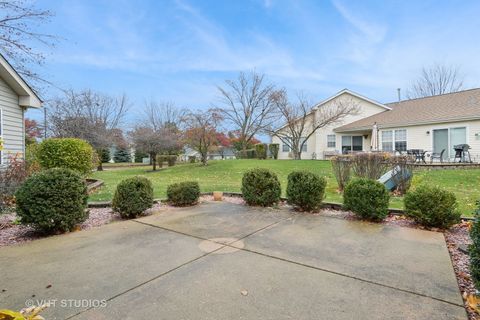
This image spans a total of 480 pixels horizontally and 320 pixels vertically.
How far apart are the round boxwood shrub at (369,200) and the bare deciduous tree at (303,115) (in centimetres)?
1806

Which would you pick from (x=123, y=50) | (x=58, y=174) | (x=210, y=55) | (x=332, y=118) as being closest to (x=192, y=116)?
(x=210, y=55)

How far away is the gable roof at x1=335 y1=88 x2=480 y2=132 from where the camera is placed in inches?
584

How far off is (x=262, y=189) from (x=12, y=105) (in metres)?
8.40

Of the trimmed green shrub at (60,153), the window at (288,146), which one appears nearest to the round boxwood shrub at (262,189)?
the trimmed green shrub at (60,153)

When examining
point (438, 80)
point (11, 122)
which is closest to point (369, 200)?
point (11, 122)

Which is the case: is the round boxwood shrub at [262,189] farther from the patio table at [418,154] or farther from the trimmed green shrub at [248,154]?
the trimmed green shrub at [248,154]

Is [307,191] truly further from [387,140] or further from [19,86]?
[387,140]

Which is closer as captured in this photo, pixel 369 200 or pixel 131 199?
pixel 369 200

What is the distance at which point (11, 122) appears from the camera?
8.28 meters

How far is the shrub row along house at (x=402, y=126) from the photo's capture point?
14.6m

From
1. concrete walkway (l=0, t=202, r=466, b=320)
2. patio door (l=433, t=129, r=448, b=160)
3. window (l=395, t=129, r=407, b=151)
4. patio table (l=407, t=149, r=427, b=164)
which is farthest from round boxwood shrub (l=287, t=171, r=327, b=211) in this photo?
window (l=395, t=129, r=407, b=151)

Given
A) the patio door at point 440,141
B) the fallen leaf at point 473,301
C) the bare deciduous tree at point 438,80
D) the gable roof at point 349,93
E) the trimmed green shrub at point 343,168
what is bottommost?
the fallen leaf at point 473,301

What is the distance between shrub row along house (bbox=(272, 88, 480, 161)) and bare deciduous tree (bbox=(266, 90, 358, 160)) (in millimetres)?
182

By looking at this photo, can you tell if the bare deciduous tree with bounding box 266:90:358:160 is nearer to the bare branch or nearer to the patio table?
the patio table
